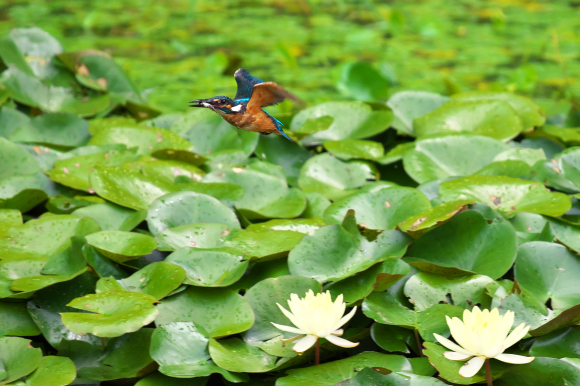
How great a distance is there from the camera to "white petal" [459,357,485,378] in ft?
3.01

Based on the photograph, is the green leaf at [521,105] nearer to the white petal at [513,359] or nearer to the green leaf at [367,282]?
the green leaf at [367,282]

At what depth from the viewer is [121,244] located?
1.25 meters

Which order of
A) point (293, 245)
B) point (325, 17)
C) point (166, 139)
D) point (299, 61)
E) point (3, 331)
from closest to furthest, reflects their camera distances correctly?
1. point (3, 331)
2. point (293, 245)
3. point (166, 139)
4. point (299, 61)
5. point (325, 17)

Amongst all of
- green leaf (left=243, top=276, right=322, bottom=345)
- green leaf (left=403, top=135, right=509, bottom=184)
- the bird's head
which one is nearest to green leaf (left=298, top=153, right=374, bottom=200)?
green leaf (left=403, top=135, right=509, bottom=184)

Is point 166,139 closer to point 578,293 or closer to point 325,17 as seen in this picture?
point 578,293

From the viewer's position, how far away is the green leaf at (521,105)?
1850 mm

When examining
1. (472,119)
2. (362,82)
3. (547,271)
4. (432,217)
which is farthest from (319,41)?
(547,271)

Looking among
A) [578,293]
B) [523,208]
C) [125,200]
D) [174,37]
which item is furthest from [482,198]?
[174,37]

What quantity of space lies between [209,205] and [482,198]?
0.71m

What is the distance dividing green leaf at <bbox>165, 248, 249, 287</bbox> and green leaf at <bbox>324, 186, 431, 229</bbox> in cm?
30

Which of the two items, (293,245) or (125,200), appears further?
(125,200)

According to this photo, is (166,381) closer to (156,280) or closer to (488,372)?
(156,280)

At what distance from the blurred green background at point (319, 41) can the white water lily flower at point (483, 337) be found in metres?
1.80

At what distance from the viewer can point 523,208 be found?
139 cm
